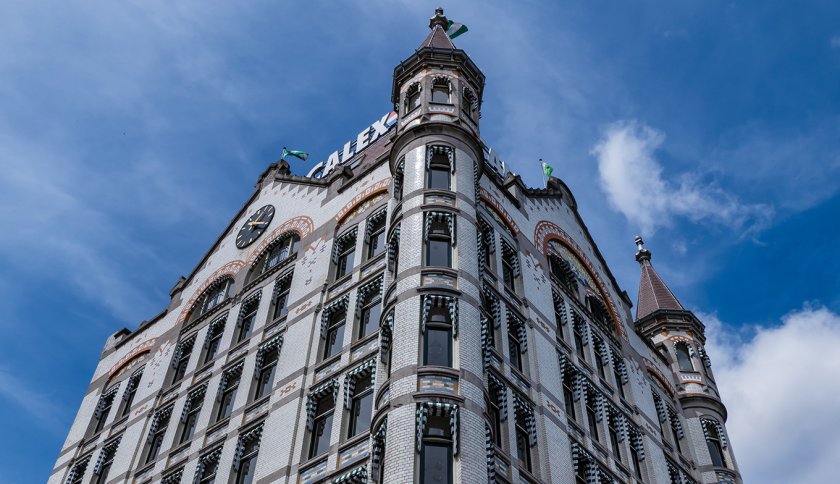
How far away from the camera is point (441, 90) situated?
38.7m

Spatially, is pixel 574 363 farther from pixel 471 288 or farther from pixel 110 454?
pixel 110 454

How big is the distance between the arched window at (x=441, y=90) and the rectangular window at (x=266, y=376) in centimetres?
1236

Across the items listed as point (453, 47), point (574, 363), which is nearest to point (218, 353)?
point (574, 363)

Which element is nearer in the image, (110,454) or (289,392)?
(289,392)

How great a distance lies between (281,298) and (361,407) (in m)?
9.99

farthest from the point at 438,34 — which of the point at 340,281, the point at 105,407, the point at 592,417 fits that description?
the point at 105,407

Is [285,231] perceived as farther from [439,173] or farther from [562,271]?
[562,271]

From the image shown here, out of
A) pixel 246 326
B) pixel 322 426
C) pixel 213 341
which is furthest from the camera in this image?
pixel 213 341

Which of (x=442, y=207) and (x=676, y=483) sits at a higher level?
(x=442, y=207)

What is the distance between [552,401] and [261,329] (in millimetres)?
11922

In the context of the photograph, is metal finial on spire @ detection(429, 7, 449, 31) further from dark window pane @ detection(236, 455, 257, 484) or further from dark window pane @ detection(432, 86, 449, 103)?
dark window pane @ detection(236, 455, 257, 484)

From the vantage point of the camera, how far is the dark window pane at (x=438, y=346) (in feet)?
88.7

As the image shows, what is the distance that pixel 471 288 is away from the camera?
29438 millimetres

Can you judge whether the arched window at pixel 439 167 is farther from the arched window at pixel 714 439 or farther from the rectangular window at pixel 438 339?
the arched window at pixel 714 439
